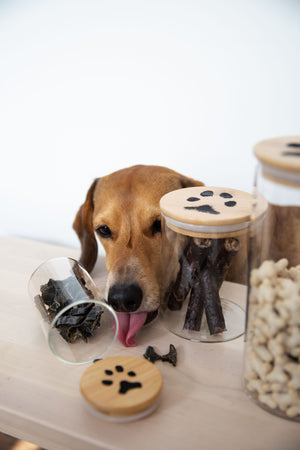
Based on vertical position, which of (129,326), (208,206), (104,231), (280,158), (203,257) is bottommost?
(129,326)

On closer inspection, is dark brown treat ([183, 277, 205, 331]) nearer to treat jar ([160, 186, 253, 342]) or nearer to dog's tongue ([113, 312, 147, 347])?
treat jar ([160, 186, 253, 342])

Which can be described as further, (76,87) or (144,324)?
(76,87)

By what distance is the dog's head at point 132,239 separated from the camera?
129 centimetres

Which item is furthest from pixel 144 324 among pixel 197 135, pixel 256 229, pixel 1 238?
pixel 197 135

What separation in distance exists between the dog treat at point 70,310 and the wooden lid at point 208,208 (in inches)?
12.7

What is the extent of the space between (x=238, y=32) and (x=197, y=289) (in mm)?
1267

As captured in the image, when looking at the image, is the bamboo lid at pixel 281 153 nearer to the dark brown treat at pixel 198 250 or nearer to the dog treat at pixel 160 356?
the dark brown treat at pixel 198 250

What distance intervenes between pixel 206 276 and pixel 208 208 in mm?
189

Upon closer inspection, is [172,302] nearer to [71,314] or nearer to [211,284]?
[211,284]

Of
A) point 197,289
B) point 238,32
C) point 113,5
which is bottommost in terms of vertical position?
point 197,289

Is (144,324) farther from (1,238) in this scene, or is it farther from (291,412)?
(1,238)

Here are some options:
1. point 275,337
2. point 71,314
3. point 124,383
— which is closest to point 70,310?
point 71,314

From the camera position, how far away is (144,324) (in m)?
1.26

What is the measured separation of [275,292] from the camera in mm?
857
